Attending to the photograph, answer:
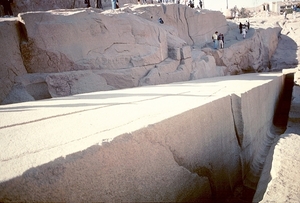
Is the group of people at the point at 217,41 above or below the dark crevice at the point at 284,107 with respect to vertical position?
above

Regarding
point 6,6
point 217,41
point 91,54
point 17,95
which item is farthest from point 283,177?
point 217,41

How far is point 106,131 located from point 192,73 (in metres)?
6.67

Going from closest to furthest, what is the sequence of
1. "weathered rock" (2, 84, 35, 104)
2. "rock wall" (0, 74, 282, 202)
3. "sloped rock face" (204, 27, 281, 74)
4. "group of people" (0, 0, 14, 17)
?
"rock wall" (0, 74, 282, 202), "weathered rock" (2, 84, 35, 104), "group of people" (0, 0, 14, 17), "sloped rock face" (204, 27, 281, 74)

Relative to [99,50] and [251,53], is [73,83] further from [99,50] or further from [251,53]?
[251,53]

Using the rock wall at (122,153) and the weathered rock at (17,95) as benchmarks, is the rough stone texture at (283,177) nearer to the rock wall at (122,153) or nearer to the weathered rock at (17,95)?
the rock wall at (122,153)

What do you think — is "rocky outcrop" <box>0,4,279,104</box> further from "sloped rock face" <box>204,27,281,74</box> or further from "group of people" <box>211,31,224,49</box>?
"sloped rock face" <box>204,27,281,74</box>

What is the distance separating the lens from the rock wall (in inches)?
38.4

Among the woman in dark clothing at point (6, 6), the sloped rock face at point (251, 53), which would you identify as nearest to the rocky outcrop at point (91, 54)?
the woman in dark clothing at point (6, 6)

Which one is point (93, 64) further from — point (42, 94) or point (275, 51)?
point (275, 51)

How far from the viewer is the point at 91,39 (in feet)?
18.4

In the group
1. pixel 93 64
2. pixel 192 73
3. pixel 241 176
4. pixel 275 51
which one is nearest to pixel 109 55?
pixel 93 64

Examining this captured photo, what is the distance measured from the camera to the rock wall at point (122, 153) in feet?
3.20

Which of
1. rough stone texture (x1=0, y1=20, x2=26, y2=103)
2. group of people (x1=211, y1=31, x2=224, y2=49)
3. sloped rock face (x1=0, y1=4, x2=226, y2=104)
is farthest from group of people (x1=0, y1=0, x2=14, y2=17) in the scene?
group of people (x1=211, y1=31, x2=224, y2=49)

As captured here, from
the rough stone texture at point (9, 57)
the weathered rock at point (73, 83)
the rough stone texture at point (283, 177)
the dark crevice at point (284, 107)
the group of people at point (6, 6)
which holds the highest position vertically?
the group of people at point (6, 6)
